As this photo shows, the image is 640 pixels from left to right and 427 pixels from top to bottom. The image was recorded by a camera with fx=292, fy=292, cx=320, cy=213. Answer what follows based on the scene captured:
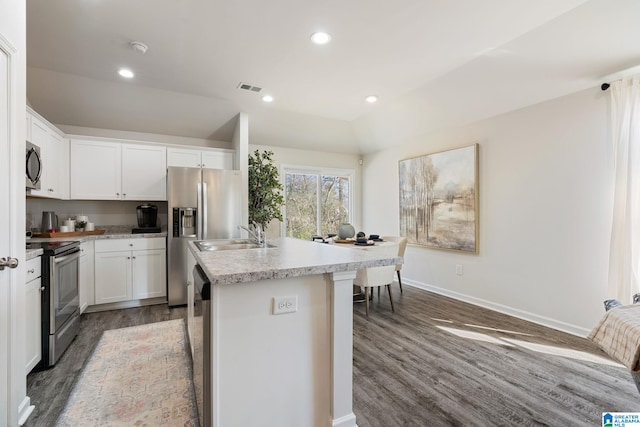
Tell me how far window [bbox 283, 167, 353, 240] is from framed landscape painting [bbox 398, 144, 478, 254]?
133 cm

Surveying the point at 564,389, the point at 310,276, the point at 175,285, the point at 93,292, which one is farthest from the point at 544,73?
the point at 93,292

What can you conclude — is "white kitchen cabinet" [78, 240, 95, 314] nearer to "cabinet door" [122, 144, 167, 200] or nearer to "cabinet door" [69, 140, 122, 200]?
"cabinet door" [69, 140, 122, 200]

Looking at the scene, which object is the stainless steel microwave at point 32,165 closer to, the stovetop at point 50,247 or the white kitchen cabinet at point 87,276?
the stovetop at point 50,247

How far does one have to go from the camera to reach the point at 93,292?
3482 mm

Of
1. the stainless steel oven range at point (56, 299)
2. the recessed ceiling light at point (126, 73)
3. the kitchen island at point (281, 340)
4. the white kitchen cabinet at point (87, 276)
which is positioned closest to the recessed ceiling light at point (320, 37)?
the kitchen island at point (281, 340)

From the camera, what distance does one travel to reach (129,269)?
366 centimetres

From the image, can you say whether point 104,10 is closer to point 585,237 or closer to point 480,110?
point 480,110

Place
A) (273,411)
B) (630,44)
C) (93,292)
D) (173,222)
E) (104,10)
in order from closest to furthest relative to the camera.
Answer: (273,411)
(104,10)
(630,44)
(93,292)
(173,222)

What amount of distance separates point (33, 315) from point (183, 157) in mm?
2574

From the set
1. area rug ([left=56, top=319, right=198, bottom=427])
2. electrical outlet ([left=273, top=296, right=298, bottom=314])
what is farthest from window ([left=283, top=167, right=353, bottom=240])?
electrical outlet ([left=273, top=296, right=298, bottom=314])

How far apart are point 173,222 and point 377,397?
310 cm

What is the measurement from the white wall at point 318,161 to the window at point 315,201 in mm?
118

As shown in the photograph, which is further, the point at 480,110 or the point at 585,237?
the point at 480,110

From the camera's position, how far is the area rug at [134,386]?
1725 millimetres
